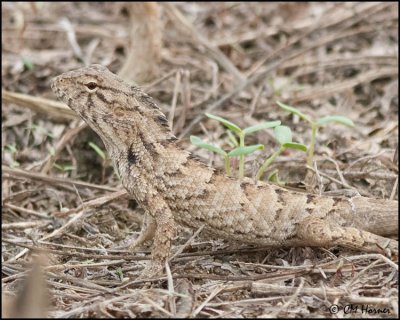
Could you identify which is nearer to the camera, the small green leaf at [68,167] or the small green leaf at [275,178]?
the small green leaf at [275,178]

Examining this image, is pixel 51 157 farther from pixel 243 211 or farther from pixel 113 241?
pixel 243 211

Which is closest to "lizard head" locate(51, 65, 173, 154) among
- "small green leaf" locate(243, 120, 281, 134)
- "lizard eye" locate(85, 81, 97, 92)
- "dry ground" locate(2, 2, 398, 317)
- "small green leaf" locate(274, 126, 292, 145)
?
"lizard eye" locate(85, 81, 97, 92)

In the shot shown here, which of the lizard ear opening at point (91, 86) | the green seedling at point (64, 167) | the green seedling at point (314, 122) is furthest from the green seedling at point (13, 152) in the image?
the green seedling at point (314, 122)

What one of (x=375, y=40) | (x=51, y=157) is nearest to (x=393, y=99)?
(x=375, y=40)

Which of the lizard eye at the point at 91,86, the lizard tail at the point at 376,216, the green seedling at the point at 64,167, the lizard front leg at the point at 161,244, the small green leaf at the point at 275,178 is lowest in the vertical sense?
the green seedling at the point at 64,167

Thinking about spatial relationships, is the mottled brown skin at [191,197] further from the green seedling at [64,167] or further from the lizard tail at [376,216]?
the green seedling at [64,167]

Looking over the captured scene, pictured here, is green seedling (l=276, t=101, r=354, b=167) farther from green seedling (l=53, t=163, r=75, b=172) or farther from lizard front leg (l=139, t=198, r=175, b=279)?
green seedling (l=53, t=163, r=75, b=172)
